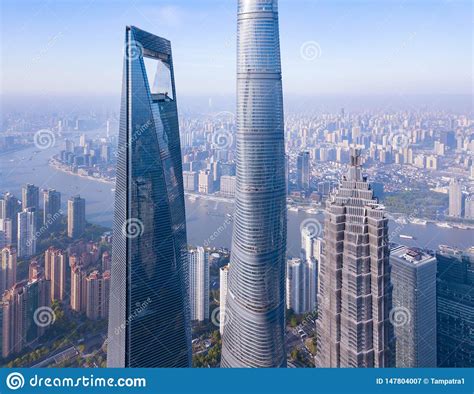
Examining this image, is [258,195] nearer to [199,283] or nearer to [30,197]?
[199,283]

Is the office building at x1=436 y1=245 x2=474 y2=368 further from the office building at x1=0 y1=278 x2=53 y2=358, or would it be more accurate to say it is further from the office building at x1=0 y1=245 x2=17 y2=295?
the office building at x1=0 y1=245 x2=17 y2=295

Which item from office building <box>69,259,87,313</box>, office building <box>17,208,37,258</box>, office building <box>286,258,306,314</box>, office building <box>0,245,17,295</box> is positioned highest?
office building <box>17,208,37,258</box>

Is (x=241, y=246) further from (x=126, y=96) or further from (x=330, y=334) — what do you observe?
(x=126, y=96)

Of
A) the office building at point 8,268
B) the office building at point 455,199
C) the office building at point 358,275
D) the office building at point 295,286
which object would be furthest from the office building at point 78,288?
the office building at point 455,199

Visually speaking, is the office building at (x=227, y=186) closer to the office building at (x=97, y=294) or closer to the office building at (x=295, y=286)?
the office building at (x=295, y=286)

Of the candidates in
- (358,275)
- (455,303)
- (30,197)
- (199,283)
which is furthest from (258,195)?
(30,197)

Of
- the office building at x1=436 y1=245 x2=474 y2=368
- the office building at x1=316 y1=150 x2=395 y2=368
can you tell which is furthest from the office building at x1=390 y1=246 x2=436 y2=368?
the office building at x1=316 y1=150 x2=395 y2=368
